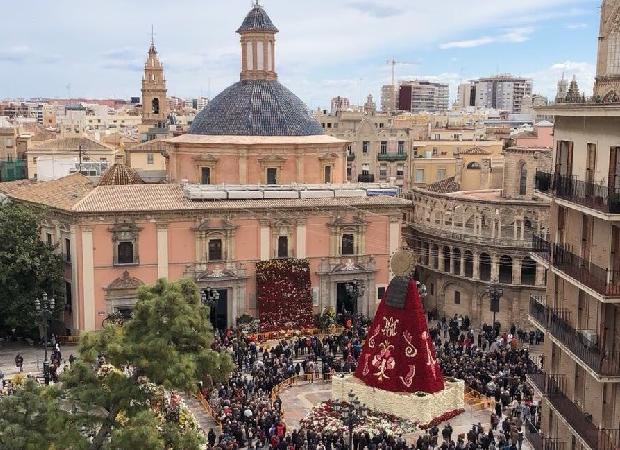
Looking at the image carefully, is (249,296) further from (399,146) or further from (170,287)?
(399,146)

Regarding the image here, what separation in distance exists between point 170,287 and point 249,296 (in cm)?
1994

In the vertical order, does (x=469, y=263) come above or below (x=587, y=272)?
below

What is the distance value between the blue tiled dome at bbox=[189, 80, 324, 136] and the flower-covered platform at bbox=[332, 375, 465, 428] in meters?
19.7

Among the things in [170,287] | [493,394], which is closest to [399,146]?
[493,394]

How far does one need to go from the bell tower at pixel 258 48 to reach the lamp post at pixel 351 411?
24.2 meters

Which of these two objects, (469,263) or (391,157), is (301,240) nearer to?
(469,263)

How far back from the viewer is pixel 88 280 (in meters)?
38.4

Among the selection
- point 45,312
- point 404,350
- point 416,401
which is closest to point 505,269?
point 404,350

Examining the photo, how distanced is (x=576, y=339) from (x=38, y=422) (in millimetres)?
11732

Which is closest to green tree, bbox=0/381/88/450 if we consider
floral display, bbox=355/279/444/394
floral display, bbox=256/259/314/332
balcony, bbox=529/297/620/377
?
balcony, bbox=529/297/620/377

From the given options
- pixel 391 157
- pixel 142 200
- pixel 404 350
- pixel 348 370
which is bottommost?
pixel 348 370

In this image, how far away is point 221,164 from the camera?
1806 inches

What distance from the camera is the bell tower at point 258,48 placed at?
49.0m

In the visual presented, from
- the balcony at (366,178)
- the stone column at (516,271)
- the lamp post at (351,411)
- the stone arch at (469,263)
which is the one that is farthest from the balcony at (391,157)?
the lamp post at (351,411)
